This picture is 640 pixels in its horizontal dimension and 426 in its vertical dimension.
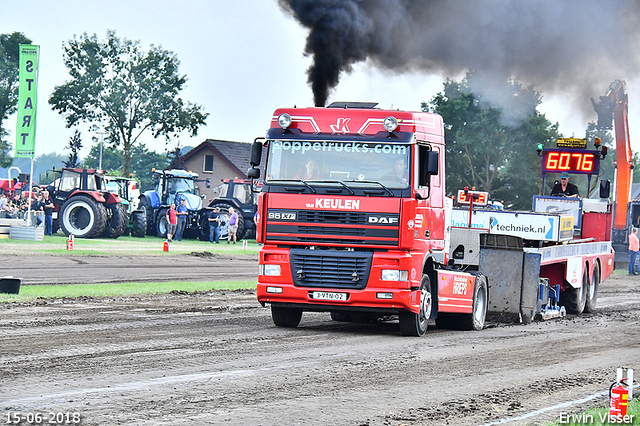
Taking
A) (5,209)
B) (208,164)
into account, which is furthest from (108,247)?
(208,164)

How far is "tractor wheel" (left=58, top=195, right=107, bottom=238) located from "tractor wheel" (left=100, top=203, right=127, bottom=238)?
2.37ft

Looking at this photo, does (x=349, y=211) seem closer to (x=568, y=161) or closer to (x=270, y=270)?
(x=270, y=270)

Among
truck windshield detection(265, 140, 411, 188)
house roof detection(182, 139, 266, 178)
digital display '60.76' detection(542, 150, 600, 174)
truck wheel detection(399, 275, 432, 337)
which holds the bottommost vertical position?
truck wheel detection(399, 275, 432, 337)

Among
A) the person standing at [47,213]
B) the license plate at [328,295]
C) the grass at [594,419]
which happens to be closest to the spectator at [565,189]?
the license plate at [328,295]

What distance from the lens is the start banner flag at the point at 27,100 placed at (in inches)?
1249

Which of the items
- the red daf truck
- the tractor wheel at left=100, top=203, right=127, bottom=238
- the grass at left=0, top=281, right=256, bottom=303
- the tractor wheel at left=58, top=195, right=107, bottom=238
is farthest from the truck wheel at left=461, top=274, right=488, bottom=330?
the tractor wheel at left=100, top=203, right=127, bottom=238

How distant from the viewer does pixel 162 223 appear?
135 ft

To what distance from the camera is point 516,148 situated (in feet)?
209

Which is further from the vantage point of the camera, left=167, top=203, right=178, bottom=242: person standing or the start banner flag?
left=167, top=203, right=178, bottom=242: person standing

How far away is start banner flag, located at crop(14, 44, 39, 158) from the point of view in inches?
1249

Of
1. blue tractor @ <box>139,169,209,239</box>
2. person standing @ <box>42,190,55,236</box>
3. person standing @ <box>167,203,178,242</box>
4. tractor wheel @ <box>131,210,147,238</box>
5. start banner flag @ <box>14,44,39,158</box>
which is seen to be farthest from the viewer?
blue tractor @ <box>139,169,209,239</box>

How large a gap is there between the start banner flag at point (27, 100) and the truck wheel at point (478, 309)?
839 inches

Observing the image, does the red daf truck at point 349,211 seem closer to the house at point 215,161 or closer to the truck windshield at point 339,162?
the truck windshield at point 339,162

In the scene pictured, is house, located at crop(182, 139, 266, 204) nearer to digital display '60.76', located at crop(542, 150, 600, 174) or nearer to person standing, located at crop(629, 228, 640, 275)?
person standing, located at crop(629, 228, 640, 275)
